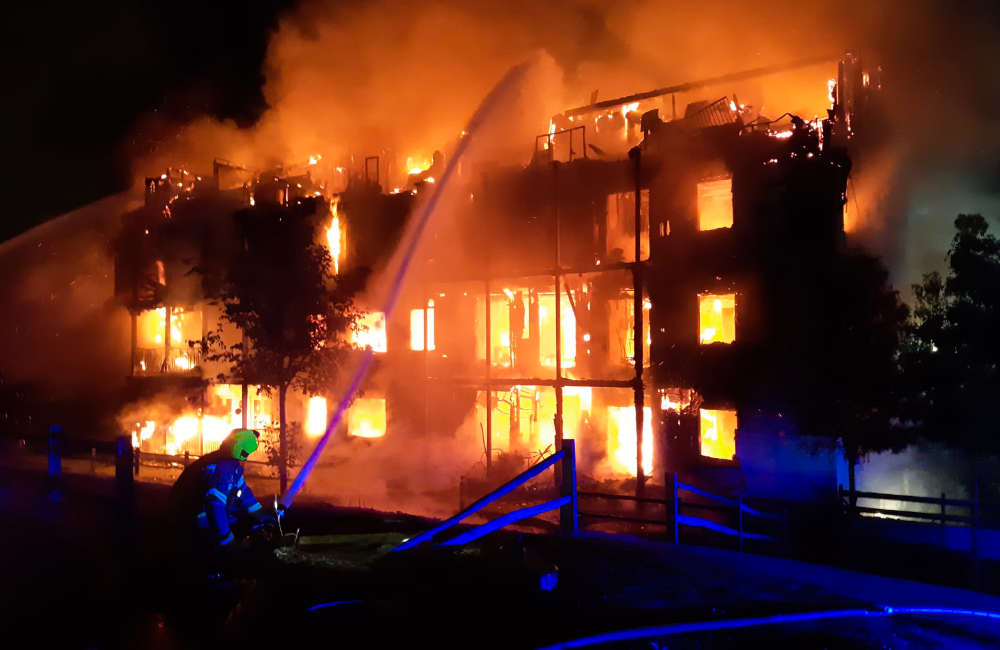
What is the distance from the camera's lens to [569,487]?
643cm

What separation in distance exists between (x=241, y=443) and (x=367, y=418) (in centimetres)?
1574

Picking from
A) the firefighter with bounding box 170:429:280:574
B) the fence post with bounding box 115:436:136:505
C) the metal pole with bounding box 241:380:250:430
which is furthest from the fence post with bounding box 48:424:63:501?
the metal pole with bounding box 241:380:250:430

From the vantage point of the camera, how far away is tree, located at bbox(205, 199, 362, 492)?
13.7 m

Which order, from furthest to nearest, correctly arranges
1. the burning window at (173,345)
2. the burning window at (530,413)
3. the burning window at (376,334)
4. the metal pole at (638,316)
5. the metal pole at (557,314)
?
the burning window at (173,345) < the burning window at (376,334) < the burning window at (530,413) < the metal pole at (557,314) < the metal pole at (638,316)

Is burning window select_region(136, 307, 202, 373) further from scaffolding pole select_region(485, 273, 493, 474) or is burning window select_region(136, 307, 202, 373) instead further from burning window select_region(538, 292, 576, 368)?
burning window select_region(538, 292, 576, 368)

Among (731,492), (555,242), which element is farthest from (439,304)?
(731,492)

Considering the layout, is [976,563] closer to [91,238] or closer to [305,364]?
[305,364]

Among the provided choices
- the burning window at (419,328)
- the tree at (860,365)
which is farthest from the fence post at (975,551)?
the burning window at (419,328)

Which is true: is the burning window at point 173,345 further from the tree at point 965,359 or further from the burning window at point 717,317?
the tree at point 965,359

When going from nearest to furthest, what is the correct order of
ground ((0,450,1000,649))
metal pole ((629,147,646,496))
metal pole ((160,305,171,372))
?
1. ground ((0,450,1000,649))
2. metal pole ((629,147,646,496))
3. metal pole ((160,305,171,372))

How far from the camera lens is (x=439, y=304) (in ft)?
66.8

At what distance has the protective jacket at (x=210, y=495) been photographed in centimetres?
526

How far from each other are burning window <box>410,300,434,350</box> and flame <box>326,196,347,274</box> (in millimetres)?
3044

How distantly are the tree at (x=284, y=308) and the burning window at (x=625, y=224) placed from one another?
7.51 meters
